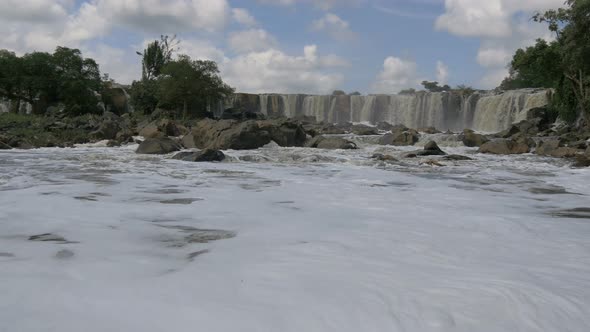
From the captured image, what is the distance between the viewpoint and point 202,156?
11406 mm

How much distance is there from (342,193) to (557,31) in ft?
54.9

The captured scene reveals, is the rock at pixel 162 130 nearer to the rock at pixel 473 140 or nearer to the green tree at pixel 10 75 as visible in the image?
the rock at pixel 473 140

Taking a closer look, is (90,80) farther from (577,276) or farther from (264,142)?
(577,276)

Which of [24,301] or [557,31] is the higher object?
[557,31]

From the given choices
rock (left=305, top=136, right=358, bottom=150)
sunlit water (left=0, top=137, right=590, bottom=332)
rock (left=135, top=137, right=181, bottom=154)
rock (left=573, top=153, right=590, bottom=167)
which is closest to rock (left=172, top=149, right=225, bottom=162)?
rock (left=135, top=137, right=181, bottom=154)

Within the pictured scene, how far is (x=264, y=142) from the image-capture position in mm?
16688

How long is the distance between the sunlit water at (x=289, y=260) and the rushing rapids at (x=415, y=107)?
23.3 meters


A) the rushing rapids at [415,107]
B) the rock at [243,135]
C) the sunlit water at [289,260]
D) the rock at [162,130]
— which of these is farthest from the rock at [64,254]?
the rushing rapids at [415,107]

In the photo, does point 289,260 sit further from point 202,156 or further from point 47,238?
point 202,156

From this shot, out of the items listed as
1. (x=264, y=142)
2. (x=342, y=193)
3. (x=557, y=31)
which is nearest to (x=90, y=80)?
(x=264, y=142)

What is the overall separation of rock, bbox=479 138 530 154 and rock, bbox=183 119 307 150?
20.8 ft

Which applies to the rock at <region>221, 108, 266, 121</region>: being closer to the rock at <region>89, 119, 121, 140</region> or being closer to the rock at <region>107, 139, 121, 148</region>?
the rock at <region>89, 119, 121, 140</region>

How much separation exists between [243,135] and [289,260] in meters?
13.0

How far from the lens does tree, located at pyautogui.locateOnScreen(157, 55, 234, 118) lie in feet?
98.0
